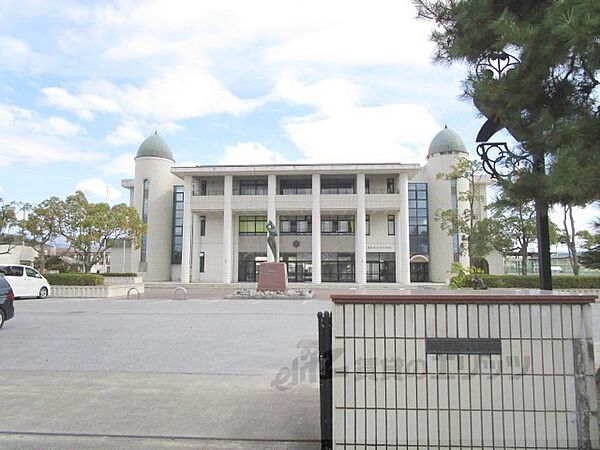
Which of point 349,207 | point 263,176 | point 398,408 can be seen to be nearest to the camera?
point 398,408

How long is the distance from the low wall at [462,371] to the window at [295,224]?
1633 inches

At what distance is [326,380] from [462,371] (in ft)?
3.35

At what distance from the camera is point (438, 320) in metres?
3.34

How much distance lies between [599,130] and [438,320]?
69.1 inches

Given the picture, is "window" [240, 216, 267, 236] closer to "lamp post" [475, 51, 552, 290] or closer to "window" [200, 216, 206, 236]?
"window" [200, 216, 206, 236]

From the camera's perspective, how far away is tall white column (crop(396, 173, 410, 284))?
41000mm

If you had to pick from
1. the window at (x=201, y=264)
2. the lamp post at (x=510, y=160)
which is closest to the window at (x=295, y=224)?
the window at (x=201, y=264)

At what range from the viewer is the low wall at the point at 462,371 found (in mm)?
3244

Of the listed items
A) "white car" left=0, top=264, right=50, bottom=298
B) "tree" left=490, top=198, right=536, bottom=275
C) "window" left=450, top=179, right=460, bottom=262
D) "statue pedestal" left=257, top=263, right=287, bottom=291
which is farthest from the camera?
"window" left=450, top=179, right=460, bottom=262

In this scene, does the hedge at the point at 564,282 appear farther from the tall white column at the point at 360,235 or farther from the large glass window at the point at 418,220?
the large glass window at the point at 418,220

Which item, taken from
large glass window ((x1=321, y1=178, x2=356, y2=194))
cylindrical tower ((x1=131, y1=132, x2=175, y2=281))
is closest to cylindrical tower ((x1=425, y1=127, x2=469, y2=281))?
large glass window ((x1=321, y1=178, x2=356, y2=194))

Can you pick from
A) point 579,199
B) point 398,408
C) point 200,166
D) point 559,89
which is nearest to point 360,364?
point 398,408

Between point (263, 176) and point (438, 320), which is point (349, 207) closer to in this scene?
point (263, 176)

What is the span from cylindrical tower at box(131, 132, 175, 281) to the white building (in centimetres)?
10
